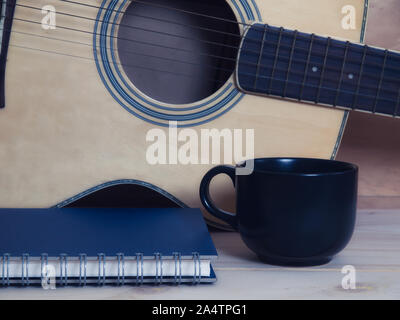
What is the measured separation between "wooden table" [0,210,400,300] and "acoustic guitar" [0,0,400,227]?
16cm

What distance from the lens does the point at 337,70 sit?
753mm

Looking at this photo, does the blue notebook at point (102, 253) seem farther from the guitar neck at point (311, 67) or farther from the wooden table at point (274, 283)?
the guitar neck at point (311, 67)

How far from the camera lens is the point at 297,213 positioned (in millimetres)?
542

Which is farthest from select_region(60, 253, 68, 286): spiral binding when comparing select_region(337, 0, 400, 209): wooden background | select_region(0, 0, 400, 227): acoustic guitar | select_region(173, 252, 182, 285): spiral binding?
select_region(337, 0, 400, 209): wooden background

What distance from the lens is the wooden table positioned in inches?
19.2

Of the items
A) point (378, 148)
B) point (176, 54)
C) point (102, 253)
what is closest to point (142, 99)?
point (176, 54)

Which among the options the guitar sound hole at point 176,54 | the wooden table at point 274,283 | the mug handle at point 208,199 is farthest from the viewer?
the guitar sound hole at point 176,54

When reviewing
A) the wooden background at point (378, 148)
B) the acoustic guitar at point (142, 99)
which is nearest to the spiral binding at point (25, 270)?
the acoustic guitar at point (142, 99)

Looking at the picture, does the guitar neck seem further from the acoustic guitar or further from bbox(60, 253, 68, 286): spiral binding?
bbox(60, 253, 68, 286): spiral binding

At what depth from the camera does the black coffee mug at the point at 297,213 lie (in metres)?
0.54

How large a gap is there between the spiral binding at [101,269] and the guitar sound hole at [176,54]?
41 centimetres

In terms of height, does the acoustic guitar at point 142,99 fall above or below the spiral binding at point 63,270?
above

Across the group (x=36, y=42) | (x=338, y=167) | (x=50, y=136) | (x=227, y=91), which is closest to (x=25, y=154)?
(x=50, y=136)

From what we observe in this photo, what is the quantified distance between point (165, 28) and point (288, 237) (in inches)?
18.6
